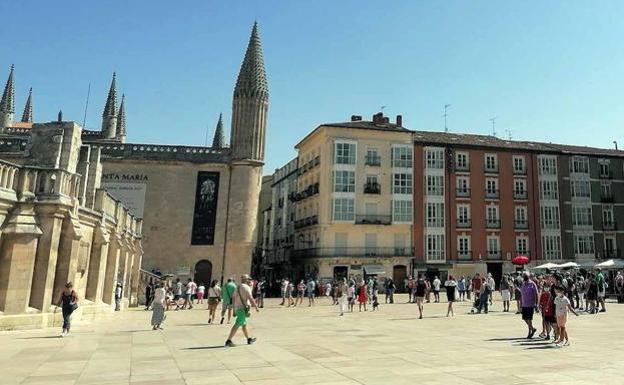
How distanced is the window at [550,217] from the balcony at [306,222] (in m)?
24.8

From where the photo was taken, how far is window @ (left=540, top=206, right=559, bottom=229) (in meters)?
50.8

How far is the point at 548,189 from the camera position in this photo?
51.8 m

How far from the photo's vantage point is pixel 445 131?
57062mm

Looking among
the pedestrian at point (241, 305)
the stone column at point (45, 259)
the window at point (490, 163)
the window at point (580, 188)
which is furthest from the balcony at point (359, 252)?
the pedestrian at point (241, 305)

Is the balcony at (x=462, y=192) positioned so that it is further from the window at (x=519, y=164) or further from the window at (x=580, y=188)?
the window at (x=580, y=188)

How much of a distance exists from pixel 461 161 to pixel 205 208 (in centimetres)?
2783

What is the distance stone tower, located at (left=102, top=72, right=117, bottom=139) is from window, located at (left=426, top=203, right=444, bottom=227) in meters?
40.5

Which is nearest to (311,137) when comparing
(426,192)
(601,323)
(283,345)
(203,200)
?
(426,192)

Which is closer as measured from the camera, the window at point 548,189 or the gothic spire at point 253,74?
the gothic spire at point 253,74

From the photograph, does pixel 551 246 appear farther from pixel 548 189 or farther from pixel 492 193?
pixel 492 193

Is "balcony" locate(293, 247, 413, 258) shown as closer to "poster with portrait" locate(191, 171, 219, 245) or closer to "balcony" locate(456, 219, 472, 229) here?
"balcony" locate(456, 219, 472, 229)

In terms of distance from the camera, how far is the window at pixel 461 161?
1960 inches

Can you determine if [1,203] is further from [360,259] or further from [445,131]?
[445,131]

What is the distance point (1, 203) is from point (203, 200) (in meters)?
23.9
